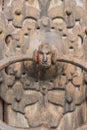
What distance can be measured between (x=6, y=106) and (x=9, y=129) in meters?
0.19

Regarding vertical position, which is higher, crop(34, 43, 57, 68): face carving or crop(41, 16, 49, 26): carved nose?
crop(41, 16, 49, 26): carved nose

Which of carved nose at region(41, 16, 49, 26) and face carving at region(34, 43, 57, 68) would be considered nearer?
face carving at region(34, 43, 57, 68)

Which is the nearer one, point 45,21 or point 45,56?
point 45,56

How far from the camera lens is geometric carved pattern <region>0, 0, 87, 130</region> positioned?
74.2 inches

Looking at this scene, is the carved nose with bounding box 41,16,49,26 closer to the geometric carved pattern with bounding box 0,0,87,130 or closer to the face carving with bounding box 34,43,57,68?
the geometric carved pattern with bounding box 0,0,87,130

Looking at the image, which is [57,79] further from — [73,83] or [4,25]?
[4,25]

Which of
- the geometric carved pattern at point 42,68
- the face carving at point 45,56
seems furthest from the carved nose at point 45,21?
the face carving at point 45,56

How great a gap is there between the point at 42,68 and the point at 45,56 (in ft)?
0.31

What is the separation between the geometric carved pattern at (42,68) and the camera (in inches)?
74.2

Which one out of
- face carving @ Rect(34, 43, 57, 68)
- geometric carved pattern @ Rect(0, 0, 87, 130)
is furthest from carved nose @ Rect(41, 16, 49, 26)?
face carving @ Rect(34, 43, 57, 68)

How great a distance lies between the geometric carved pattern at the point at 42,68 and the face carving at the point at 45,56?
2.8 inches

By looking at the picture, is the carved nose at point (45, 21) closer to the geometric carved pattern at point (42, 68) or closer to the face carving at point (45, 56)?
the geometric carved pattern at point (42, 68)

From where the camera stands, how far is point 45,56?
5.82ft

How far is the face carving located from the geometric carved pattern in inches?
2.8
